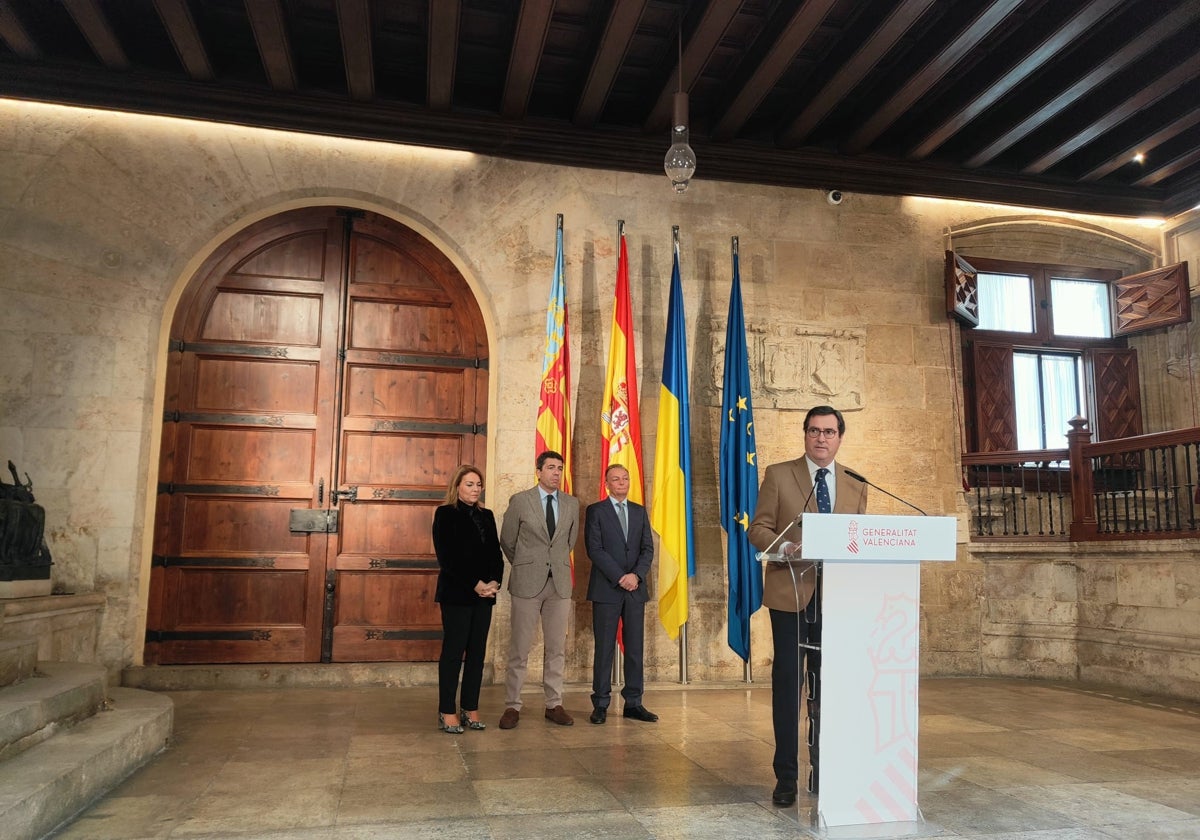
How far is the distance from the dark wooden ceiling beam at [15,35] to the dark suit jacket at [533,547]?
4.45 metres

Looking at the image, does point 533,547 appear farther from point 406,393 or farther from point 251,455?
point 251,455

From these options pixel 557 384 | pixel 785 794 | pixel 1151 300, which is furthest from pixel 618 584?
pixel 1151 300

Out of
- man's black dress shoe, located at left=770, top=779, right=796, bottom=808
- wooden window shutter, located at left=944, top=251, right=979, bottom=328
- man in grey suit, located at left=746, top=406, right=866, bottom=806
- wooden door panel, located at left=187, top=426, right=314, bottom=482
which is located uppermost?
wooden window shutter, located at left=944, top=251, right=979, bottom=328

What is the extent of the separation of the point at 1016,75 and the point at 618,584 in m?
4.54

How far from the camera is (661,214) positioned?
24.7 ft

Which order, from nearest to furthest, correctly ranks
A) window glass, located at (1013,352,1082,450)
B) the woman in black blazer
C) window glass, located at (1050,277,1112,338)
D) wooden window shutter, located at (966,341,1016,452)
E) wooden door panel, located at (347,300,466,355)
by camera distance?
the woman in black blazer < wooden door panel, located at (347,300,466,355) < wooden window shutter, located at (966,341,1016,452) < window glass, located at (1013,352,1082,450) < window glass, located at (1050,277,1112,338)

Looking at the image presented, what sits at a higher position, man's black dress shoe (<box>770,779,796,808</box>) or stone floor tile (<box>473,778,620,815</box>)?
man's black dress shoe (<box>770,779,796,808</box>)

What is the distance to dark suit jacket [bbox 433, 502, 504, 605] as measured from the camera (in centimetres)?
499

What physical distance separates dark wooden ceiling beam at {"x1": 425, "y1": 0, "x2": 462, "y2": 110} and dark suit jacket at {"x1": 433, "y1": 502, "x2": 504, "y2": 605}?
3.05 meters

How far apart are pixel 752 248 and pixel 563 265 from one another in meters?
1.72

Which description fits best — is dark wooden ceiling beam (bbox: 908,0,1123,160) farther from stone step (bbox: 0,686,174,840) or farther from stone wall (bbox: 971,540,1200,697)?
stone step (bbox: 0,686,174,840)

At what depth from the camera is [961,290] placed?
789 cm

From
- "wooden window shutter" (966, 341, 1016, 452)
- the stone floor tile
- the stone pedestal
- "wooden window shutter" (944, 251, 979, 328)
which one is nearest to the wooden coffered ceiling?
"wooden window shutter" (944, 251, 979, 328)

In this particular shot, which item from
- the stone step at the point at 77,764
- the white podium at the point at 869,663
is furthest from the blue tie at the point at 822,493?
the stone step at the point at 77,764
